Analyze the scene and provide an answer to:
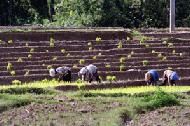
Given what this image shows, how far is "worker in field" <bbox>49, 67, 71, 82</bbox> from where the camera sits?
90.6 ft

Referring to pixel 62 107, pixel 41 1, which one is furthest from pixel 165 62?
pixel 41 1

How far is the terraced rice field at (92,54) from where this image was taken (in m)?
29.8

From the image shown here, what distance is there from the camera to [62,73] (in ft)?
91.7

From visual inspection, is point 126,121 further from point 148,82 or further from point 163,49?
point 163,49

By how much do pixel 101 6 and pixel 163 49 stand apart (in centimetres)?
1071

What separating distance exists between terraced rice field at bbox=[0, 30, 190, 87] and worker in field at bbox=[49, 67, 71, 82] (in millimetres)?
557

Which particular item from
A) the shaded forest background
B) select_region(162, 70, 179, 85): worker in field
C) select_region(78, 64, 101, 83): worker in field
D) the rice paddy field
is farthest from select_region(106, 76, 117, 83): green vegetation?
the shaded forest background

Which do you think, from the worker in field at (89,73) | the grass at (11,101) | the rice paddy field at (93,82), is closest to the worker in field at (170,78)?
the rice paddy field at (93,82)

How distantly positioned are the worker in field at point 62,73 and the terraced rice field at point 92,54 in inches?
21.9

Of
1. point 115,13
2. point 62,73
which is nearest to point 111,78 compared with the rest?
point 62,73

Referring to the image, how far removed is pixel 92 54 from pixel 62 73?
593 cm

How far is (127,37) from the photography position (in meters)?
38.6

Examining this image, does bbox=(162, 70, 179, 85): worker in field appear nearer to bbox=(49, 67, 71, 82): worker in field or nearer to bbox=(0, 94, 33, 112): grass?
bbox=(49, 67, 71, 82): worker in field

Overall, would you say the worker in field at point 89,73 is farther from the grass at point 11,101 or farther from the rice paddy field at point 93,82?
the grass at point 11,101
